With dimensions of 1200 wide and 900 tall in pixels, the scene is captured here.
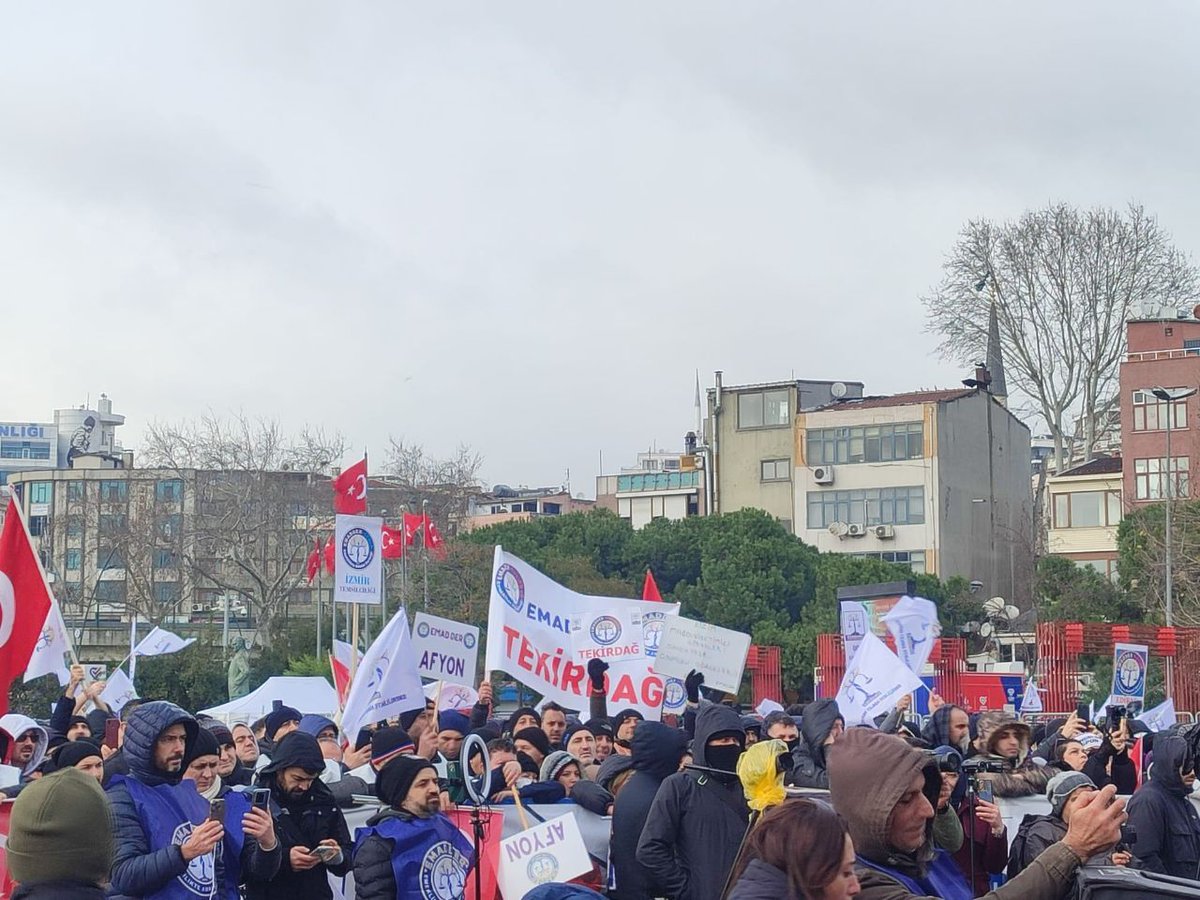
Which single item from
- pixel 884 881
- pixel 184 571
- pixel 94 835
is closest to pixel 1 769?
pixel 94 835

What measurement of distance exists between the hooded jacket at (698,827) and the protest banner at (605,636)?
6944 mm

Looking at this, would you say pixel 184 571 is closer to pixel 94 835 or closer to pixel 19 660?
pixel 19 660

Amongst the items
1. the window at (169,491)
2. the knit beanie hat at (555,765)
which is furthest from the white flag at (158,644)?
the window at (169,491)

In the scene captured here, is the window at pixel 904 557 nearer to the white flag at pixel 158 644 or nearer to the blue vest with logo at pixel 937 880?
the white flag at pixel 158 644

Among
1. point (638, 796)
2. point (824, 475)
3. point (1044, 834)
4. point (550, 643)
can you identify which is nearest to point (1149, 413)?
point (824, 475)

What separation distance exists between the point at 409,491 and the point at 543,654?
5171 centimetres

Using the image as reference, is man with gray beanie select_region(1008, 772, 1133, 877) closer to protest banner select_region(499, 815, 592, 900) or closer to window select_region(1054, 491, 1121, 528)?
protest banner select_region(499, 815, 592, 900)

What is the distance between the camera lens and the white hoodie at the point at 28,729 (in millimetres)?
9219

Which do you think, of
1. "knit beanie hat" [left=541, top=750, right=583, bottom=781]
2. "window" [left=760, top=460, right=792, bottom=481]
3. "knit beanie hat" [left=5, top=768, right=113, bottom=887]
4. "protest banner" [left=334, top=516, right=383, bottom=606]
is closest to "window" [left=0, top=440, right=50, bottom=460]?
"window" [left=760, top=460, right=792, bottom=481]

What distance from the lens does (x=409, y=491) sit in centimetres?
6519

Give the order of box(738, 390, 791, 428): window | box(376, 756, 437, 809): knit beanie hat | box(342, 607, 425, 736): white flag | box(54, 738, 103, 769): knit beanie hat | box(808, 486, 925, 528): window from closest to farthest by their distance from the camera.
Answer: box(376, 756, 437, 809): knit beanie hat < box(54, 738, 103, 769): knit beanie hat < box(342, 607, 425, 736): white flag < box(808, 486, 925, 528): window < box(738, 390, 791, 428): window

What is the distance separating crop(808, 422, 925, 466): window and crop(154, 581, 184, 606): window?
25.4 m

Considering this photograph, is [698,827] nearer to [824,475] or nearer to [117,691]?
[117,691]

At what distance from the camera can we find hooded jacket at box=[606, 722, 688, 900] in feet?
24.7
